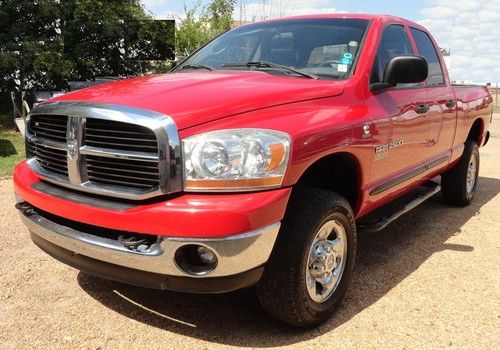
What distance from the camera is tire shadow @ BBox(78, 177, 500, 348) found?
283 cm

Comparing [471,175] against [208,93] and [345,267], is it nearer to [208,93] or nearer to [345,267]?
[345,267]

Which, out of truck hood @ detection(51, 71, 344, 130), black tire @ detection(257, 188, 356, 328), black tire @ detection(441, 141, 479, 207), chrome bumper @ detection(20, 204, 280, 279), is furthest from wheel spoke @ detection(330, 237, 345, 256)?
black tire @ detection(441, 141, 479, 207)

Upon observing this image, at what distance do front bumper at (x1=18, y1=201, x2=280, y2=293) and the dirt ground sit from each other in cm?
46

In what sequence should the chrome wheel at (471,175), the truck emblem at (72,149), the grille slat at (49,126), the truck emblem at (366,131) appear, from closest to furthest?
the truck emblem at (72,149) → the grille slat at (49,126) → the truck emblem at (366,131) → the chrome wheel at (471,175)

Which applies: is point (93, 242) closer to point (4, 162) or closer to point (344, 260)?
point (344, 260)

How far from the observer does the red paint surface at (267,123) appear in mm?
2291

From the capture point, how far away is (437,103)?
4336 millimetres

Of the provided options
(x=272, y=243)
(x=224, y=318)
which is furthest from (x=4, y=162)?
(x=272, y=243)

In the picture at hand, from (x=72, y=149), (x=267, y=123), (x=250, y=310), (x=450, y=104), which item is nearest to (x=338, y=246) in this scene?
(x=250, y=310)

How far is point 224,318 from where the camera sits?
300cm

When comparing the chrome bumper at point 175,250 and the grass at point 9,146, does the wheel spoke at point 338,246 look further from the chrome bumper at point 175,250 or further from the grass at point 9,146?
the grass at point 9,146

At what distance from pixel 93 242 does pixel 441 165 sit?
136 inches

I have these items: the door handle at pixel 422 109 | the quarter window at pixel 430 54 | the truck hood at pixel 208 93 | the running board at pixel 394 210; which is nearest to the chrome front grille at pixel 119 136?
the truck hood at pixel 208 93

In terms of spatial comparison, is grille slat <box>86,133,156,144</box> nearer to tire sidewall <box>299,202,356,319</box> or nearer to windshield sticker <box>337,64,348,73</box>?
tire sidewall <box>299,202,356,319</box>
